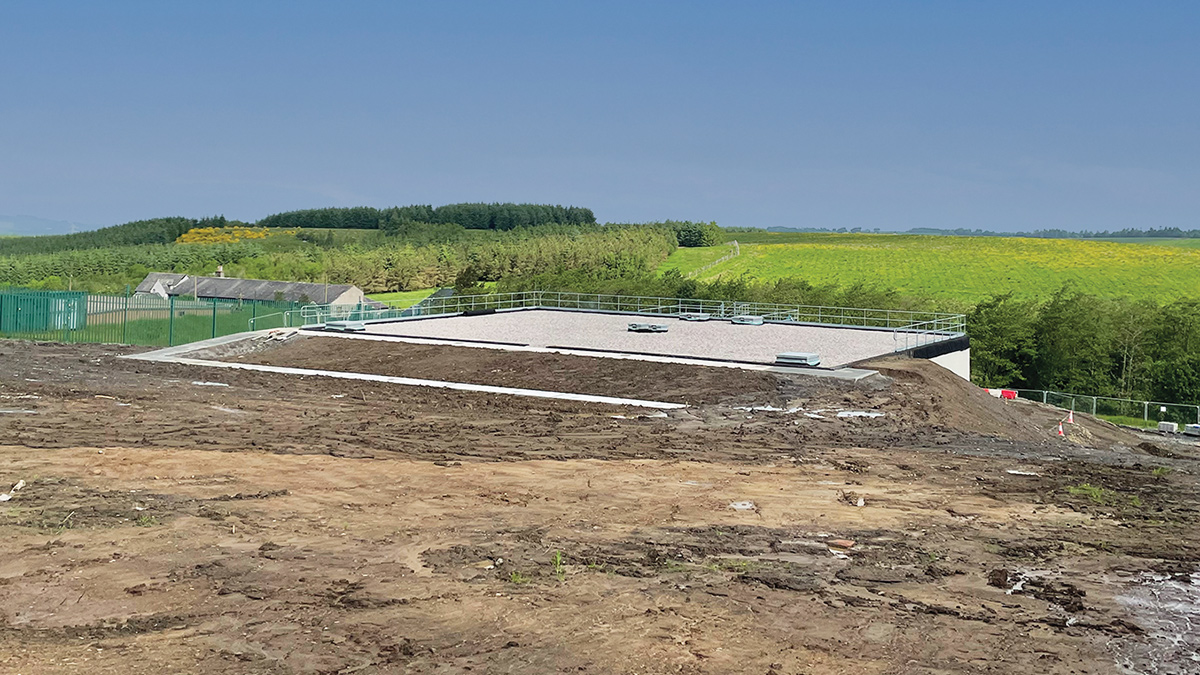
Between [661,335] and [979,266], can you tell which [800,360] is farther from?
[979,266]

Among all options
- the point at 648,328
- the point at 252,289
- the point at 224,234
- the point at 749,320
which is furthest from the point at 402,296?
the point at 224,234

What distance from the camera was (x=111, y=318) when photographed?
145 ft

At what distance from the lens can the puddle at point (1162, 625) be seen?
8.88m

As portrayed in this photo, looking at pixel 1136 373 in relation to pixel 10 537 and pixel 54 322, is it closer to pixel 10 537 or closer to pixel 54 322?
pixel 54 322

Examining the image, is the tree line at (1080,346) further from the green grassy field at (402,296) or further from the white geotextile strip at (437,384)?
the green grassy field at (402,296)

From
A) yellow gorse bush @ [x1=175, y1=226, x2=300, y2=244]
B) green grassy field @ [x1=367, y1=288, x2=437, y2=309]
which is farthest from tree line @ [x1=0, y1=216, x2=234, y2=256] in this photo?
green grassy field @ [x1=367, y1=288, x2=437, y2=309]

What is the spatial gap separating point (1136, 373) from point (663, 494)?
174 ft

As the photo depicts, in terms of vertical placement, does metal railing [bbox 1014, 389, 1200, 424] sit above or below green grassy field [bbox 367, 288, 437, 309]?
below

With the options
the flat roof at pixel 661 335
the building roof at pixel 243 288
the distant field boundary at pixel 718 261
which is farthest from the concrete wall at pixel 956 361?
the distant field boundary at pixel 718 261

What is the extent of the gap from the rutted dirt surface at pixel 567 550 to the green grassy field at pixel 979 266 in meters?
80.0

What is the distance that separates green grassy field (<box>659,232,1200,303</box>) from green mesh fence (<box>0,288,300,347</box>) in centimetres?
6736

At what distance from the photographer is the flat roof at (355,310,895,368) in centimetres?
4075

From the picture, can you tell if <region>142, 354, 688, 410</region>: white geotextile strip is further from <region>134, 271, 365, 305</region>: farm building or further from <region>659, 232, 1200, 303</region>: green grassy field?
<region>659, 232, 1200, 303</region>: green grassy field

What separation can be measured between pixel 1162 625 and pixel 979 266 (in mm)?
118113
